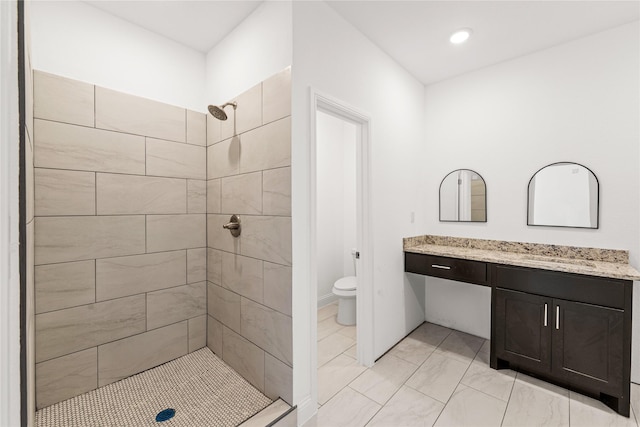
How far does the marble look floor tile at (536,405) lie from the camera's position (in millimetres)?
1652

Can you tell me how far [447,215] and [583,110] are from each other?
4.24ft

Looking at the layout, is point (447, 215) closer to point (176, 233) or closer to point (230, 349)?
point (230, 349)

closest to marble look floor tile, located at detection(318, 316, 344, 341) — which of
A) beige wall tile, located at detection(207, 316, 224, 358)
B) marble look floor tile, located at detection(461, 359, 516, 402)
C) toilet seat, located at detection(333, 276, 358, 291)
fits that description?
toilet seat, located at detection(333, 276, 358, 291)

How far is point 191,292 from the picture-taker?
7.32 feet

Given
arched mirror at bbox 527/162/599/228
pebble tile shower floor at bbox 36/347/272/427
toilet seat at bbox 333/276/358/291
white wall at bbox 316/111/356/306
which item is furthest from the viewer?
white wall at bbox 316/111/356/306

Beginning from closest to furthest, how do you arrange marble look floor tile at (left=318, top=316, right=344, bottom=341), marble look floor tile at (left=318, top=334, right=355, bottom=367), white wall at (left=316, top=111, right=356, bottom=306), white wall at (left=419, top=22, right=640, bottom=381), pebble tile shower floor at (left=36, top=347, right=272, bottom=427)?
pebble tile shower floor at (left=36, top=347, right=272, bottom=427), white wall at (left=419, top=22, right=640, bottom=381), marble look floor tile at (left=318, top=334, right=355, bottom=367), marble look floor tile at (left=318, top=316, right=344, bottom=341), white wall at (left=316, top=111, right=356, bottom=306)

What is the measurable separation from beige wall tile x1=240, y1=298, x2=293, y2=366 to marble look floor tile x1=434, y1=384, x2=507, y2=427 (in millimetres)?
1000

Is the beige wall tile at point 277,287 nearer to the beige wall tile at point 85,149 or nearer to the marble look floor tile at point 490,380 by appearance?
the beige wall tile at point 85,149

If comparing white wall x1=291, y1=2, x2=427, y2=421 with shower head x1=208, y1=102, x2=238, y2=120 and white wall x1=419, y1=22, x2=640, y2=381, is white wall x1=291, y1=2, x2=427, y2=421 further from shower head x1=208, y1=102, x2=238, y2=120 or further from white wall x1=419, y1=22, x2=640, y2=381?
shower head x1=208, y1=102, x2=238, y2=120

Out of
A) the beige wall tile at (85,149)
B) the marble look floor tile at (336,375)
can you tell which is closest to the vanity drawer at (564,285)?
the marble look floor tile at (336,375)

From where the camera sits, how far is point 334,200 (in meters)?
3.75

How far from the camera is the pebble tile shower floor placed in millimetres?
1560

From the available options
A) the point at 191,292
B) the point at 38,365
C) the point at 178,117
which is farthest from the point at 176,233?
the point at 38,365

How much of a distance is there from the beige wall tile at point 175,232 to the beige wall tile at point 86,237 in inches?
2.5
